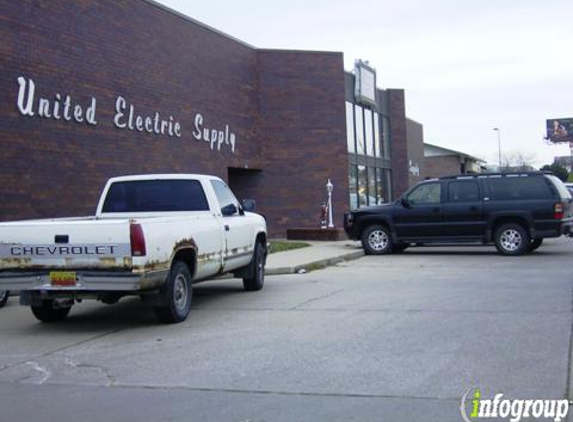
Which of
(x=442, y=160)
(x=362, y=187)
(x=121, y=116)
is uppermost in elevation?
(x=442, y=160)

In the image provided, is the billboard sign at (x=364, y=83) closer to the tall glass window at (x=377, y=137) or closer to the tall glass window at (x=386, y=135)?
the tall glass window at (x=377, y=137)

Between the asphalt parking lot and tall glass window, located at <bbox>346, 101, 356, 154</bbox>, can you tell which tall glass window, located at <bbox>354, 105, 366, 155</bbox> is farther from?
the asphalt parking lot

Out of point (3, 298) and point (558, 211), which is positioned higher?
point (558, 211)

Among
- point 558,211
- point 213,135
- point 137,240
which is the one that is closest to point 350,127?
point 213,135

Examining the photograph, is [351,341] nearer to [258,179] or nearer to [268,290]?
[268,290]

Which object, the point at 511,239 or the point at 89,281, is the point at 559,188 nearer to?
the point at 511,239

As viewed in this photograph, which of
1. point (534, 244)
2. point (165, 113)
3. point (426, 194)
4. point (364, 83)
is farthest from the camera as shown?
point (364, 83)

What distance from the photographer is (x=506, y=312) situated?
931 cm

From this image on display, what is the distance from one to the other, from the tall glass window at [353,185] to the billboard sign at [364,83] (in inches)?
126

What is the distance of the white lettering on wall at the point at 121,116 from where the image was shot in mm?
14805

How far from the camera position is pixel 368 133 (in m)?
32.0

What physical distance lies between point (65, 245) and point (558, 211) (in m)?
12.3

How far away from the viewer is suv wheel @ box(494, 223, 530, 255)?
57.0ft

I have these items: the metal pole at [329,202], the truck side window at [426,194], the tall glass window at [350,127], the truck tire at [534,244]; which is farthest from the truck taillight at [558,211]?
the tall glass window at [350,127]
